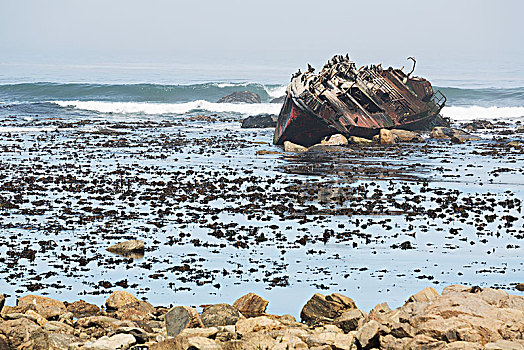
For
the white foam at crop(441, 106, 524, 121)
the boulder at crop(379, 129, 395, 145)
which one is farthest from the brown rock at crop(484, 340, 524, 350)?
the white foam at crop(441, 106, 524, 121)

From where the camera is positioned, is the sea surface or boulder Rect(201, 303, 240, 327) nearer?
boulder Rect(201, 303, 240, 327)

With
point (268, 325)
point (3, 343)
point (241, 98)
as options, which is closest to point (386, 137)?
point (268, 325)

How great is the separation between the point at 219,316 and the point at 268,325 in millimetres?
944

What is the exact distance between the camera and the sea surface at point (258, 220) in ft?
43.3

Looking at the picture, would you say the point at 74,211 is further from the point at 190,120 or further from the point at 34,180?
the point at 190,120

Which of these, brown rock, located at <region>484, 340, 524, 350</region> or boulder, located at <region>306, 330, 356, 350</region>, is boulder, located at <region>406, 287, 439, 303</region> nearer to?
boulder, located at <region>306, 330, 356, 350</region>

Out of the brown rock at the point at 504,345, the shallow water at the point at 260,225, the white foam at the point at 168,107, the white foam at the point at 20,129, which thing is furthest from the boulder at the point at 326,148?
the white foam at the point at 168,107

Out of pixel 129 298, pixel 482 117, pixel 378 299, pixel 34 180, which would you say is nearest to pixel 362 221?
pixel 378 299

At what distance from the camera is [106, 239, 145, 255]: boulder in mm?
14954

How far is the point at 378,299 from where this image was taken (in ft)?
40.6

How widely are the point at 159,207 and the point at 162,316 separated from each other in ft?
29.2

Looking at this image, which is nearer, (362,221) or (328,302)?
(328,302)

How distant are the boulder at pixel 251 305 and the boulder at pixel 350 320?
4.97 ft

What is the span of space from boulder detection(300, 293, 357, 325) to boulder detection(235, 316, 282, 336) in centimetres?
119
